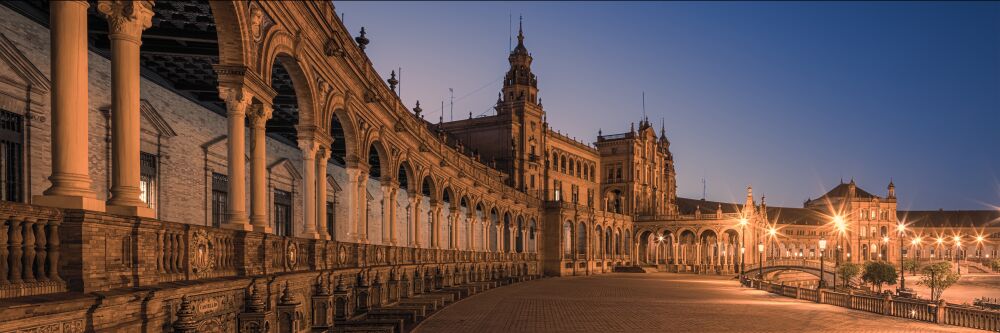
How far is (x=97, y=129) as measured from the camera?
566 inches

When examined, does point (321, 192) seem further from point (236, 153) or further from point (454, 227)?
point (454, 227)

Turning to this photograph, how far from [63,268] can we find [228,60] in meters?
5.47

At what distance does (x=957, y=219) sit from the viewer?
472 feet

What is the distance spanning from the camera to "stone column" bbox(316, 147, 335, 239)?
59.1 feet

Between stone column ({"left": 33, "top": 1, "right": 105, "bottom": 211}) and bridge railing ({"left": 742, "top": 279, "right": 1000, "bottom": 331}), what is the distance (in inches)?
859

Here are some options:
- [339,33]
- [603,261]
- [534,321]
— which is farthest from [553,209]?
[339,33]

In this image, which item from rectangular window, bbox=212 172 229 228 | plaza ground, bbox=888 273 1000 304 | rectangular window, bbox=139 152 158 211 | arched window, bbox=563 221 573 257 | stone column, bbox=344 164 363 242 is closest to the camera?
rectangular window, bbox=139 152 158 211

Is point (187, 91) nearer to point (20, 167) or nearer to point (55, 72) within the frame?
point (20, 167)

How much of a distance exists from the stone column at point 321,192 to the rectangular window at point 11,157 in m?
6.62

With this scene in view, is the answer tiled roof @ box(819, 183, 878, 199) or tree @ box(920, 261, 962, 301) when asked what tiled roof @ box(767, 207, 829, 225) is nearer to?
tiled roof @ box(819, 183, 878, 199)

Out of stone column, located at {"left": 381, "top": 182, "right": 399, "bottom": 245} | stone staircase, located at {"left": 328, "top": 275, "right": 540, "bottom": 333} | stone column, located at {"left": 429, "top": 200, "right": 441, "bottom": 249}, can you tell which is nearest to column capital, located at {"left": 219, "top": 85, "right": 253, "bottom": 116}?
stone staircase, located at {"left": 328, "top": 275, "right": 540, "bottom": 333}

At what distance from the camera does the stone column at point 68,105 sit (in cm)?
762

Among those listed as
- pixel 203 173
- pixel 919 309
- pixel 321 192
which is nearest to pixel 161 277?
pixel 321 192

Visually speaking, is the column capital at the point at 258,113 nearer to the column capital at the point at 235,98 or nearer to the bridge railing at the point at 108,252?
the column capital at the point at 235,98
